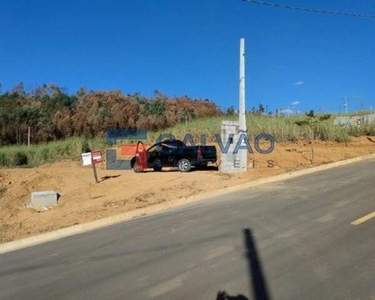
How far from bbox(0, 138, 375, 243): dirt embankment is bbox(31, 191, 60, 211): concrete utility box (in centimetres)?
34

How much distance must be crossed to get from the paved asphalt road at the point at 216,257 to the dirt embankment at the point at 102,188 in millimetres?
2160

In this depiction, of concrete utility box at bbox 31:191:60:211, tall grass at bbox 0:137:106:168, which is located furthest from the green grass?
concrete utility box at bbox 31:191:60:211

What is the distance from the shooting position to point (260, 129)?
90.1ft

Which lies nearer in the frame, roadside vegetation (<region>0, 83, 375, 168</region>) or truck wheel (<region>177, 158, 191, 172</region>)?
truck wheel (<region>177, 158, 191, 172</region>)

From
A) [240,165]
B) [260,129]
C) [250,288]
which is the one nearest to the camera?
[250,288]

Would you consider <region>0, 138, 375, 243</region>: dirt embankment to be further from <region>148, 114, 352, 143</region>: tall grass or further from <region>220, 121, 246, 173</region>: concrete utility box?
<region>148, 114, 352, 143</region>: tall grass

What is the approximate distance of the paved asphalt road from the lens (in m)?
4.90

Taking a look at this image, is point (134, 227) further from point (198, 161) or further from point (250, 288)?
point (198, 161)

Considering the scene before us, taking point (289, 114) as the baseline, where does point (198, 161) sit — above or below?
below

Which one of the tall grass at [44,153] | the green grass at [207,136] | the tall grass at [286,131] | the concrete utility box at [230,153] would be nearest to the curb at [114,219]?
the concrete utility box at [230,153]

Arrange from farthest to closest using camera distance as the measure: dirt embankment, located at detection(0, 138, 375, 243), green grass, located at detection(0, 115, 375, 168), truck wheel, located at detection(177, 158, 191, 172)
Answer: green grass, located at detection(0, 115, 375, 168), truck wheel, located at detection(177, 158, 191, 172), dirt embankment, located at detection(0, 138, 375, 243)

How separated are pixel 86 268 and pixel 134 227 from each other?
2.60m

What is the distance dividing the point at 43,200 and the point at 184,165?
6.75 metres

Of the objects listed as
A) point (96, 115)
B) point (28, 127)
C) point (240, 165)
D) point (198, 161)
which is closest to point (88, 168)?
point (198, 161)
